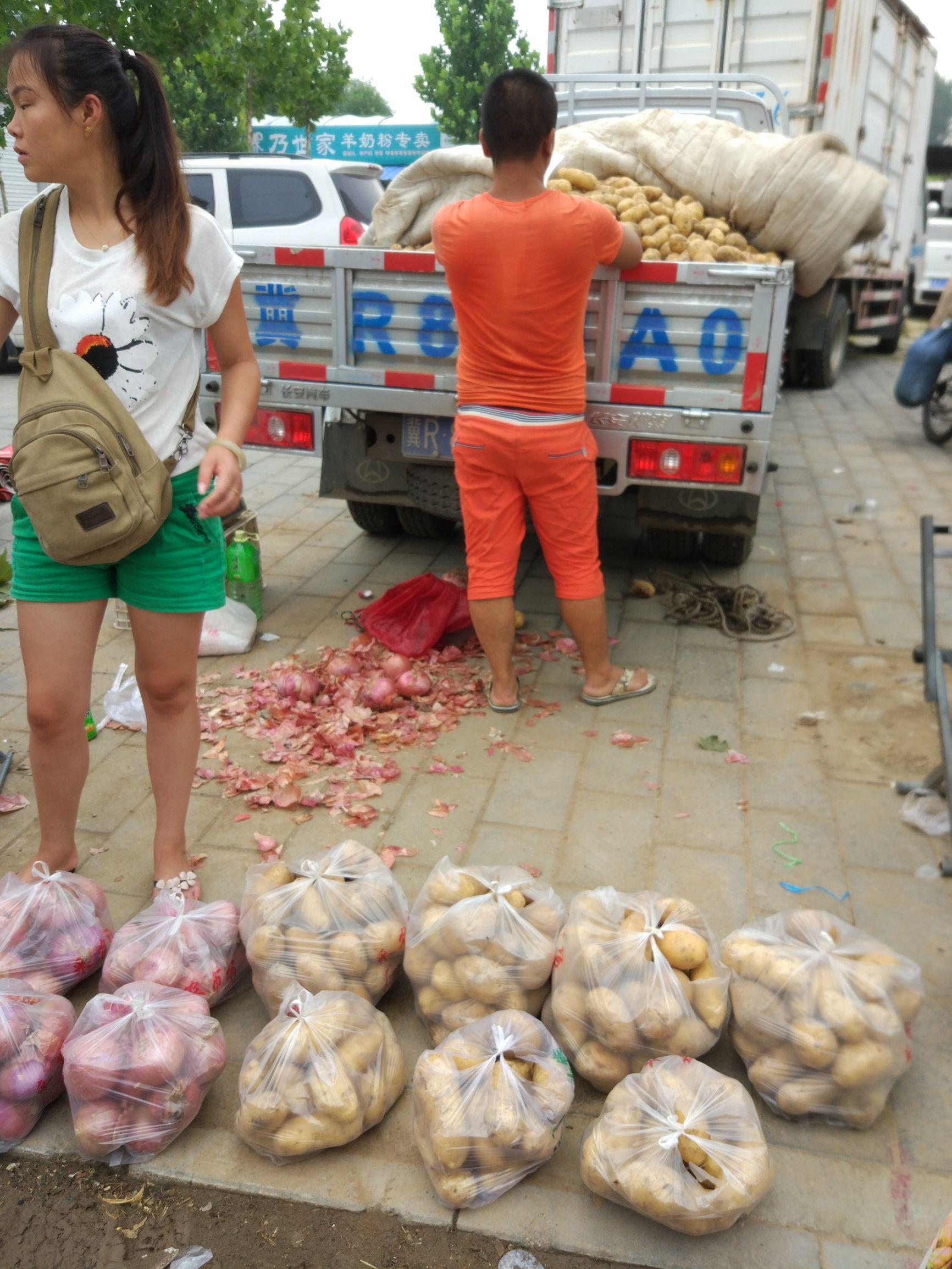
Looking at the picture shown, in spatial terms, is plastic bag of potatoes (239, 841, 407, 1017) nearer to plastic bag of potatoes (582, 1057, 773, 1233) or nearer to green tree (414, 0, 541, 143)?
plastic bag of potatoes (582, 1057, 773, 1233)

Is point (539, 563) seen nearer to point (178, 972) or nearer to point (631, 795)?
point (631, 795)

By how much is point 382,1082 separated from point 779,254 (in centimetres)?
393

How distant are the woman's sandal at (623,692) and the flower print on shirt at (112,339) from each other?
237 centimetres

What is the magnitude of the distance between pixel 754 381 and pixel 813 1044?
2.56 metres

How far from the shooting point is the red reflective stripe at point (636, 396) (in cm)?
399

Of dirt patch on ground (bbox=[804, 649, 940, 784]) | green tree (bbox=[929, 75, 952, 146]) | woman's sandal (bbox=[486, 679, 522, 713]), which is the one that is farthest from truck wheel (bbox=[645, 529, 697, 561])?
green tree (bbox=[929, 75, 952, 146])

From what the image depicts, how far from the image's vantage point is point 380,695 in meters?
4.09

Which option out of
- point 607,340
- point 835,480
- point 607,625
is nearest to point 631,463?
point 607,340

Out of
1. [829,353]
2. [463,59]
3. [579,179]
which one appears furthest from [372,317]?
[463,59]

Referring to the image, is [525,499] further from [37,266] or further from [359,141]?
[359,141]

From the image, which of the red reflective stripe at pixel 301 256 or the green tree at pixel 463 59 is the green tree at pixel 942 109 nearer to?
the green tree at pixel 463 59

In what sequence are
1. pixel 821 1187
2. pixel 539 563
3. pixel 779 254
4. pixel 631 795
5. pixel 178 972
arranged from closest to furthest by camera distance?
pixel 821 1187
pixel 178 972
pixel 631 795
pixel 779 254
pixel 539 563

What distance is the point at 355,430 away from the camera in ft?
15.4

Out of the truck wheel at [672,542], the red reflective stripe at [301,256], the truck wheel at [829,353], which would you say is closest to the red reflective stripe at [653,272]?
the red reflective stripe at [301,256]
